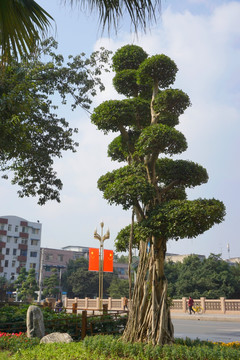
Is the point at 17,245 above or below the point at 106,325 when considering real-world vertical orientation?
above

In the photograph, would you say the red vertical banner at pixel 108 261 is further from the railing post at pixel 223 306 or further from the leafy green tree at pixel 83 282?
the leafy green tree at pixel 83 282

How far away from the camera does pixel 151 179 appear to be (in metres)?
8.75

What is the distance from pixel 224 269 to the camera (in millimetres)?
33844

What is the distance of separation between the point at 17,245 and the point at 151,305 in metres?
53.6

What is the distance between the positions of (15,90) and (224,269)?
3005cm

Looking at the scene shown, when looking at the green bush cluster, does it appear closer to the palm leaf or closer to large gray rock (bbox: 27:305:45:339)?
large gray rock (bbox: 27:305:45:339)

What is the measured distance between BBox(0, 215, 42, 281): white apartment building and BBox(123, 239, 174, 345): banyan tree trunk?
1988 inches

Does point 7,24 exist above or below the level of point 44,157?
below

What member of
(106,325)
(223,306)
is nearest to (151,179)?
(106,325)

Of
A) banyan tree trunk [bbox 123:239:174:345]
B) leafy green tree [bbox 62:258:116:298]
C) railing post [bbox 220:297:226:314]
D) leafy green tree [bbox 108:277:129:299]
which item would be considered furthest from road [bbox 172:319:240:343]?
leafy green tree [bbox 62:258:116:298]

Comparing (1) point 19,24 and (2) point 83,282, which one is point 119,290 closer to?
(2) point 83,282

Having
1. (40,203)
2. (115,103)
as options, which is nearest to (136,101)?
(115,103)

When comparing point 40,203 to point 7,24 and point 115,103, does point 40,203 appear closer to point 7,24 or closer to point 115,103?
point 115,103

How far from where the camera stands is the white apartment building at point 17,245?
183 feet
